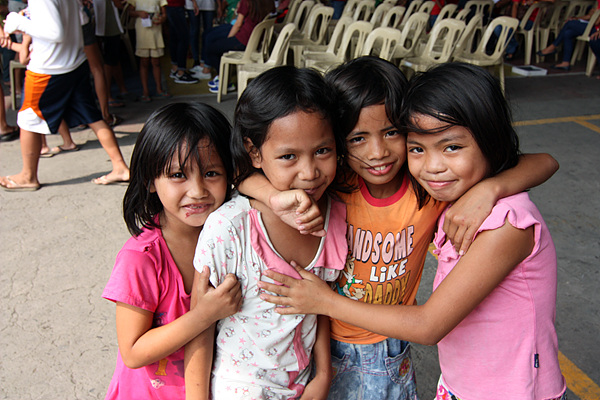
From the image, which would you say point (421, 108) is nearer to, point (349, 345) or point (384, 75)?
point (384, 75)

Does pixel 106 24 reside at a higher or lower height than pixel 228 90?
higher

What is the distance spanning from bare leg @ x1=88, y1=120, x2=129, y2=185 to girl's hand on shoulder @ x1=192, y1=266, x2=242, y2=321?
3084mm

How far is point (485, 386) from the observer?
4.24ft

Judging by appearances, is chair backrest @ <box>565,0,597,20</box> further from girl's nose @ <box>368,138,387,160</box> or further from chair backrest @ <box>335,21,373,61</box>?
girl's nose @ <box>368,138,387,160</box>

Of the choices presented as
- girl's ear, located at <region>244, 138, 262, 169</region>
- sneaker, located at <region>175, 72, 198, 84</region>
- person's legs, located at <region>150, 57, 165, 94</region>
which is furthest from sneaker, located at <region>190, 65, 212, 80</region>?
girl's ear, located at <region>244, 138, 262, 169</region>

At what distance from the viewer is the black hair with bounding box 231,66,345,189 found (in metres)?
1.19

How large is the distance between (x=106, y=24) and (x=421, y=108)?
562 cm

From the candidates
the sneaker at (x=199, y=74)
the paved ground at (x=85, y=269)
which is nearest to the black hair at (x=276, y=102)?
the paved ground at (x=85, y=269)

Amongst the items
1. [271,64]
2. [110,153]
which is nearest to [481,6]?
[271,64]

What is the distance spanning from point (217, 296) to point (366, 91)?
0.65 metres

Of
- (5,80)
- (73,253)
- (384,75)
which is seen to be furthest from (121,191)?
(5,80)

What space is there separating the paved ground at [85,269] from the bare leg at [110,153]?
0.29 feet

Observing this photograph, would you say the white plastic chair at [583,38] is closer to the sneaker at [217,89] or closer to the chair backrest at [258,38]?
the chair backrest at [258,38]

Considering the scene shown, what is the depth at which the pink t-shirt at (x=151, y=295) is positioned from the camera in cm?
123
